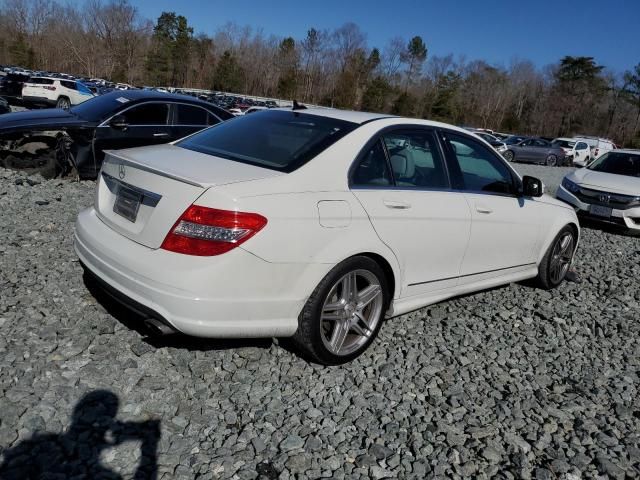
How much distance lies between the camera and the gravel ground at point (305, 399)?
7.97ft

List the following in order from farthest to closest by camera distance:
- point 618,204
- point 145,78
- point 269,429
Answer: point 145,78
point 618,204
point 269,429

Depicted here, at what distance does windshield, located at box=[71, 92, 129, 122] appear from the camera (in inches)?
288

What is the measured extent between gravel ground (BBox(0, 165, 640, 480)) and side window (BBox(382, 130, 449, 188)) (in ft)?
3.74

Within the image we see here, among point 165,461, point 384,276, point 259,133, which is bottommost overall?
point 165,461

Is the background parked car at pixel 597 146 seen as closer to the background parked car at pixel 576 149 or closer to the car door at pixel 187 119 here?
the background parked car at pixel 576 149

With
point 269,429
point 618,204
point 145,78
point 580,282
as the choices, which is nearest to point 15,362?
point 269,429

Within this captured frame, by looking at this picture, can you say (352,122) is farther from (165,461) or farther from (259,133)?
(165,461)

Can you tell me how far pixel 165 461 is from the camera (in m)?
2.34

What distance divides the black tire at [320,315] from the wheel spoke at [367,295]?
0.19 ft

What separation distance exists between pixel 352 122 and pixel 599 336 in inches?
110

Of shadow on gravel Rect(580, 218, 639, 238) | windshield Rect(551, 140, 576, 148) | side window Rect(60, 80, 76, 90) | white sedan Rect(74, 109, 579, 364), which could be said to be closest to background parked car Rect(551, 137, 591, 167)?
windshield Rect(551, 140, 576, 148)

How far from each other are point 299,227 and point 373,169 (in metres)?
0.81

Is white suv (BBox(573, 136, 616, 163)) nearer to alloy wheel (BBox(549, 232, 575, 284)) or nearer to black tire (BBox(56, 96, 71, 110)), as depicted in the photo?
black tire (BBox(56, 96, 71, 110))

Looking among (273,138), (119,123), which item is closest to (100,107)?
(119,123)
